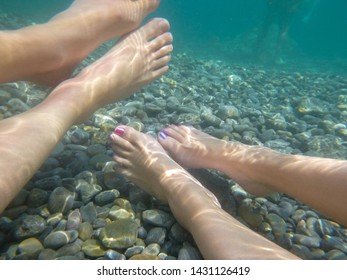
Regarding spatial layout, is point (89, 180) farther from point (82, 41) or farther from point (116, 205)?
point (82, 41)

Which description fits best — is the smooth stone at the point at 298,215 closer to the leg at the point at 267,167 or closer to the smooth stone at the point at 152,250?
the leg at the point at 267,167

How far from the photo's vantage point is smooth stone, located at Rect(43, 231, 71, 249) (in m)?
1.58

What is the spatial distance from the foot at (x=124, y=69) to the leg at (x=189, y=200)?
372mm

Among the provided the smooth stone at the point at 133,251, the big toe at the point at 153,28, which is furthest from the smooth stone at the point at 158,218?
the big toe at the point at 153,28

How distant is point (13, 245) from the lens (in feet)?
5.15

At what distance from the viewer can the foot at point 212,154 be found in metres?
2.16

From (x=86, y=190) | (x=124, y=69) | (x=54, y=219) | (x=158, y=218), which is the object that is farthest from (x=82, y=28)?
(x=158, y=218)

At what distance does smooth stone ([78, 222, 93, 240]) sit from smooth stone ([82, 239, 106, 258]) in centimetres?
4

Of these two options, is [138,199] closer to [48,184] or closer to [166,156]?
[166,156]

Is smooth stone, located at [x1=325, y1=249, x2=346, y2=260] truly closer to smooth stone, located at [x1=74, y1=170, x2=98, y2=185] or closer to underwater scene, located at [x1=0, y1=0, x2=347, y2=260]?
underwater scene, located at [x1=0, y1=0, x2=347, y2=260]

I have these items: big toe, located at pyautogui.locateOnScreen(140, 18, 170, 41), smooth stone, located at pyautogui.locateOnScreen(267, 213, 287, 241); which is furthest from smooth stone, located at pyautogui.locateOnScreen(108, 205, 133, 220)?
big toe, located at pyautogui.locateOnScreen(140, 18, 170, 41)
